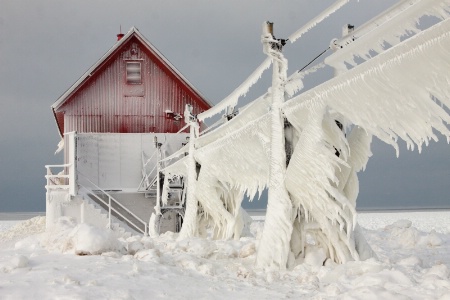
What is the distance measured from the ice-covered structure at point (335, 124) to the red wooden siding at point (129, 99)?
1267 centimetres

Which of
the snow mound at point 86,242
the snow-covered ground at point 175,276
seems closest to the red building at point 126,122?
the snow mound at point 86,242

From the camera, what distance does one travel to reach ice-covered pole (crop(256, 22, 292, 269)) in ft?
24.6

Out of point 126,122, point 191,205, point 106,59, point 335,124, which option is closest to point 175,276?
point 335,124

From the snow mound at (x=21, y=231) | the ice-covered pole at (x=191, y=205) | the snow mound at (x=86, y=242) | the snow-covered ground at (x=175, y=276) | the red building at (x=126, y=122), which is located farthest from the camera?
the snow mound at (x=21, y=231)

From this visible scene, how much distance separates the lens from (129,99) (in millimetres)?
22734

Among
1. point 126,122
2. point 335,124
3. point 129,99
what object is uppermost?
point 129,99

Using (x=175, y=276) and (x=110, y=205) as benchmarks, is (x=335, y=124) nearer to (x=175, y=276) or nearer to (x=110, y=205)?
(x=175, y=276)

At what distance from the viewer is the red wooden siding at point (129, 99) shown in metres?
22.4

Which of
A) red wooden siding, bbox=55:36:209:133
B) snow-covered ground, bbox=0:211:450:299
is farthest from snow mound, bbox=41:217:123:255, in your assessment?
red wooden siding, bbox=55:36:209:133

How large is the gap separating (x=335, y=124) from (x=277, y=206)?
4.68ft

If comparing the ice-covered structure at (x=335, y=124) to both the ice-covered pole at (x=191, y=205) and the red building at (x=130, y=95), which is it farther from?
the red building at (x=130, y=95)

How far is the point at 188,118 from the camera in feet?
→ 48.6

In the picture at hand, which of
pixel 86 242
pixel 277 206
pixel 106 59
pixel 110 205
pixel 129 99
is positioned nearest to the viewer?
pixel 86 242

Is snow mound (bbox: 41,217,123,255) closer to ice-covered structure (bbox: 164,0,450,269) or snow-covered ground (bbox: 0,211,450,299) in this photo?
snow-covered ground (bbox: 0,211,450,299)
